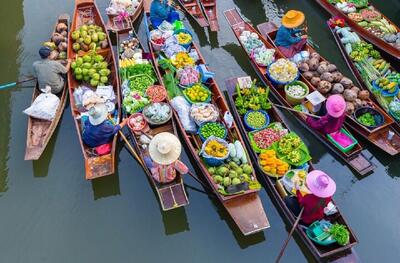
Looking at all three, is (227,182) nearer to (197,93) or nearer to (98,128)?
(197,93)

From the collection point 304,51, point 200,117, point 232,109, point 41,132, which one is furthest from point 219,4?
point 41,132

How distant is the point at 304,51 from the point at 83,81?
5.97 m

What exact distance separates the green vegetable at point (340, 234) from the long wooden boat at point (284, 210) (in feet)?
0.41

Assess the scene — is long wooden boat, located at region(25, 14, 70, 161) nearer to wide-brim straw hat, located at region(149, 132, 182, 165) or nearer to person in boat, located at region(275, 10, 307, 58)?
wide-brim straw hat, located at region(149, 132, 182, 165)

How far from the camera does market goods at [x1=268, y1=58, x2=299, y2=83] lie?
8.92 m

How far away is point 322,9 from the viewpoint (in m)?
11.7

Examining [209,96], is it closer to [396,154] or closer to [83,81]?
[83,81]

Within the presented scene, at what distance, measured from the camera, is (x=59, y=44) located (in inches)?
376

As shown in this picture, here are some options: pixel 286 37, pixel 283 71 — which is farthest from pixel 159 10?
pixel 283 71

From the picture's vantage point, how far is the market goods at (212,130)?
7793mm

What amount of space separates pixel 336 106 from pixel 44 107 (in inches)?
259

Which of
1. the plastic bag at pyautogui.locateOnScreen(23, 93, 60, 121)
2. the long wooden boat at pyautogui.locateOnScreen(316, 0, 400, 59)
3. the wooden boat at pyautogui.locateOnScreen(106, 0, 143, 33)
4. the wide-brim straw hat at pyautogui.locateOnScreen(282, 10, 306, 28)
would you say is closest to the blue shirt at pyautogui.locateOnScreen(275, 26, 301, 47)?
the wide-brim straw hat at pyautogui.locateOnScreen(282, 10, 306, 28)

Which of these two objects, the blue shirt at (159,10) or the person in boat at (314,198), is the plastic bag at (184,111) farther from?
the blue shirt at (159,10)

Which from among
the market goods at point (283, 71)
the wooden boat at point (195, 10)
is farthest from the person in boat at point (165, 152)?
the wooden boat at point (195, 10)
